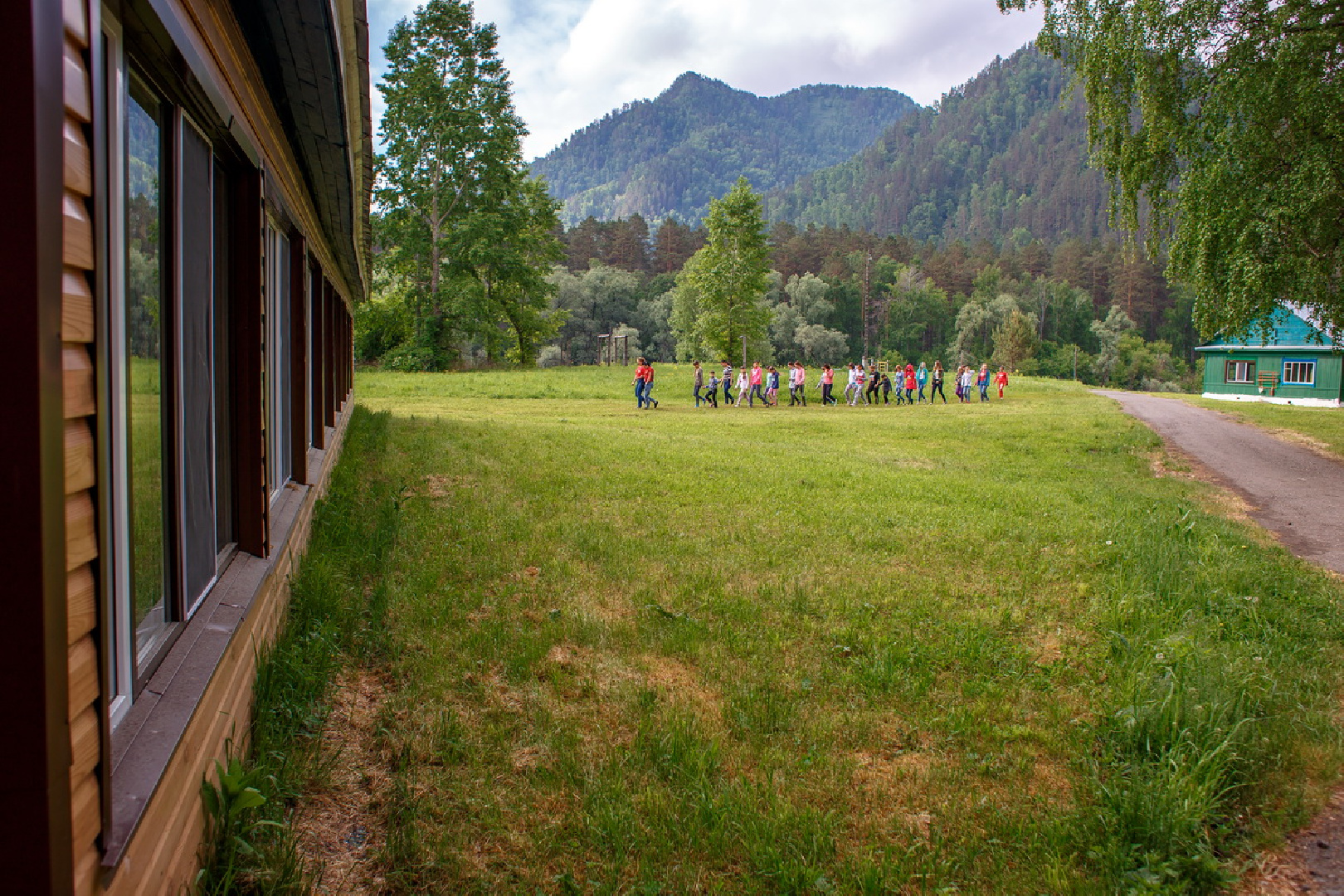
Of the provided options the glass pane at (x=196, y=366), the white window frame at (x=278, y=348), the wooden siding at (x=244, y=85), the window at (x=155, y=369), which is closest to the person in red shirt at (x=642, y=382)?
the white window frame at (x=278, y=348)

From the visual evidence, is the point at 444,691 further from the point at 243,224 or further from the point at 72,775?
the point at 72,775

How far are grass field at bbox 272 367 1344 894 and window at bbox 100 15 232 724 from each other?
1.21 meters

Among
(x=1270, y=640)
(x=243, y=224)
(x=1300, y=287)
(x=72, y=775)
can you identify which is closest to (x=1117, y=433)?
(x=1300, y=287)

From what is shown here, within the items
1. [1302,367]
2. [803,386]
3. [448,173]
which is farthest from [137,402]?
[1302,367]

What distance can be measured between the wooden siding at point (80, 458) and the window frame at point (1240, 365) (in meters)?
56.8

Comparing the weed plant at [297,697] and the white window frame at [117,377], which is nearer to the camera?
the white window frame at [117,377]

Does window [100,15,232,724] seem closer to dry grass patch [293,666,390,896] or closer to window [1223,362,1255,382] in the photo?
dry grass patch [293,666,390,896]

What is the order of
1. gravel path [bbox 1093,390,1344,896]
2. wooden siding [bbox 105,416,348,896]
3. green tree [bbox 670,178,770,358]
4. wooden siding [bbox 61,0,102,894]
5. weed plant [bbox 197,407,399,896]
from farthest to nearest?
green tree [bbox 670,178,770,358] → gravel path [bbox 1093,390,1344,896] → weed plant [bbox 197,407,399,896] → wooden siding [bbox 105,416,348,896] → wooden siding [bbox 61,0,102,894]

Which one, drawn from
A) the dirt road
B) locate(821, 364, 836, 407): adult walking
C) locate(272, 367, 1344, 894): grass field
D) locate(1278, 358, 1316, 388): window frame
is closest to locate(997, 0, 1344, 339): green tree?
the dirt road

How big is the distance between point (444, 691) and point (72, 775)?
2742 millimetres

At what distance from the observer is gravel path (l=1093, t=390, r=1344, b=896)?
3.12 meters

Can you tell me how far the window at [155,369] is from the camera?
7.22 feet

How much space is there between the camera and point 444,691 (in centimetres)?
432

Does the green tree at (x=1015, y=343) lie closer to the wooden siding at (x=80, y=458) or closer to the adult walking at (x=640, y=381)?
the adult walking at (x=640, y=381)
